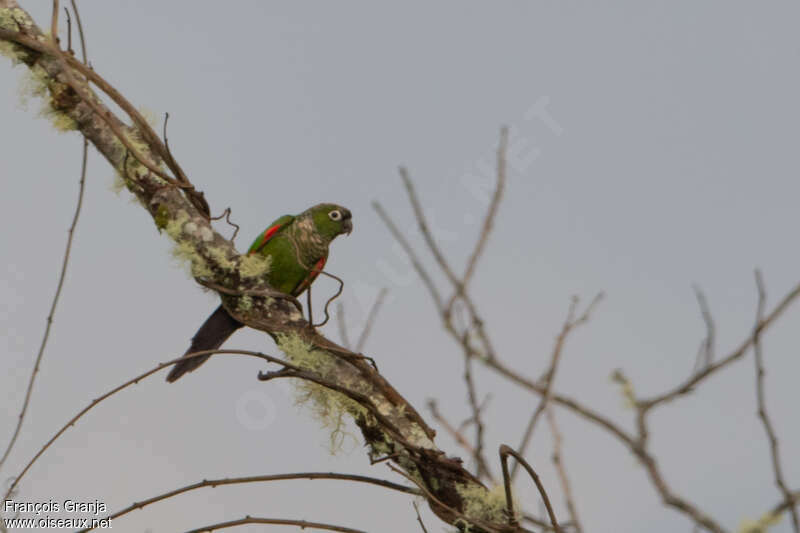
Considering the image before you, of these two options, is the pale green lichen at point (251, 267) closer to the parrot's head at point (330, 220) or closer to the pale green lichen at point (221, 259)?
the pale green lichen at point (221, 259)

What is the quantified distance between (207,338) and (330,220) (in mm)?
1059

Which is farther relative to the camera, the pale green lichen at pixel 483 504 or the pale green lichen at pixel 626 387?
the pale green lichen at pixel 483 504

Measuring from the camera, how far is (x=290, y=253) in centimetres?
423

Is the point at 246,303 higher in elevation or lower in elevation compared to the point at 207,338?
lower

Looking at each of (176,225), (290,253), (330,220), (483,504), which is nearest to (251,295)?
(176,225)

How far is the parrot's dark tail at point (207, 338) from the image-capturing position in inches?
150

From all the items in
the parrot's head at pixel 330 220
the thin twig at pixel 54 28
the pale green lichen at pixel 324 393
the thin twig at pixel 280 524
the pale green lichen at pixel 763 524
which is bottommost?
the pale green lichen at pixel 763 524

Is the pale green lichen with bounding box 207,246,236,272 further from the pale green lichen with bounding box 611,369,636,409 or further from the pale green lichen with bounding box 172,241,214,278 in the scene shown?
the pale green lichen with bounding box 611,369,636,409

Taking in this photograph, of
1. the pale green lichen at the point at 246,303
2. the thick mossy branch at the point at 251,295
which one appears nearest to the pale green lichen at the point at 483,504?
the thick mossy branch at the point at 251,295

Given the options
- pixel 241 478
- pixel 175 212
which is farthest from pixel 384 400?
pixel 175 212

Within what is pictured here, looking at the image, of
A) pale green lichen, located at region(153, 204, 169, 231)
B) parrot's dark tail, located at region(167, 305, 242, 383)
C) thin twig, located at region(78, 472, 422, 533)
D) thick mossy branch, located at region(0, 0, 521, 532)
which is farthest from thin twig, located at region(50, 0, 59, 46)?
thin twig, located at region(78, 472, 422, 533)

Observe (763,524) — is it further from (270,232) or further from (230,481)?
(270,232)

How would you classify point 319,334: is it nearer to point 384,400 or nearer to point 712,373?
point 384,400

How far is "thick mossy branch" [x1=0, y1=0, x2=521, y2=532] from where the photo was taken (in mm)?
2932
